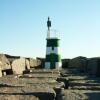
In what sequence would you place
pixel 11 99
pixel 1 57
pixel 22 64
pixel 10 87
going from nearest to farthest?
pixel 11 99, pixel 10 87, pixel 1 57, pixel 22 64

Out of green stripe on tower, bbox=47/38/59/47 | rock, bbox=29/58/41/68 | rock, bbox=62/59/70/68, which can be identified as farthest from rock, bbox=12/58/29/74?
rock, bbox=62/59/70/68

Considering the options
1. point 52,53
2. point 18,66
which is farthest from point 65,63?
point 18,66

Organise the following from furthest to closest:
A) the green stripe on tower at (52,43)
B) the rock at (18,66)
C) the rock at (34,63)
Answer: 1. the green stripe on tower at (52,43)
2. the rock at (34,63)
3. the rock at (18,66)

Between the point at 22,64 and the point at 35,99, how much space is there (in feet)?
16.5

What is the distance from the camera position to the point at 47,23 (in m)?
12.3

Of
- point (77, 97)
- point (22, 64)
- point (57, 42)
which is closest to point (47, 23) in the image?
point (57, 42)

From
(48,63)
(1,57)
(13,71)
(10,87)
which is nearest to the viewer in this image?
(10,87)

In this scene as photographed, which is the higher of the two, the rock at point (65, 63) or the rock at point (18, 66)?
the rock at point (65, 63)

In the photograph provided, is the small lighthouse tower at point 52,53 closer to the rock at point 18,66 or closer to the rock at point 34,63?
the rock at point 34,63

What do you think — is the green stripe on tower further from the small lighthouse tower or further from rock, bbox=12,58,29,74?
rock, bbox=12,58,29,74

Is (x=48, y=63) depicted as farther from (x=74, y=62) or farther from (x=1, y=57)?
(x=1, y=57)

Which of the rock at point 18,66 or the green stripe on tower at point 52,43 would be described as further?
the green stripe on tower at point 52,43

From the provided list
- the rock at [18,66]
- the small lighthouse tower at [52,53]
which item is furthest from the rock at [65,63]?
the rock at [18,66]

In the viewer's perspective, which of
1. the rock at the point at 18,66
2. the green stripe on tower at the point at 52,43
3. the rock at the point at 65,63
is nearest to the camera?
the rock at the point at 18,66
